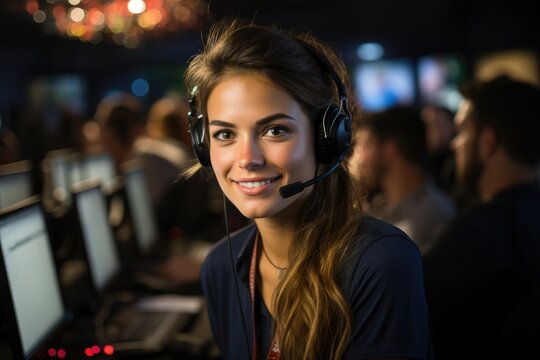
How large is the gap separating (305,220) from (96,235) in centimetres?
142

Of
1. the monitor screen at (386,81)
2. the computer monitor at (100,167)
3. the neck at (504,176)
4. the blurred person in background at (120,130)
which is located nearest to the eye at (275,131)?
the neck at (504,176)

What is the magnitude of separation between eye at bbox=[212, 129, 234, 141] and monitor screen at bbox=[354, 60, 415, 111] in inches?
361

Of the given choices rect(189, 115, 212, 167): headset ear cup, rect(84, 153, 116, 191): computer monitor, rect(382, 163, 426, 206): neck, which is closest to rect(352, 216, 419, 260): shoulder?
rect(189, 115, 212, 167): headset ear cup

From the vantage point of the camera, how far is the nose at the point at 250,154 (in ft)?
4.24

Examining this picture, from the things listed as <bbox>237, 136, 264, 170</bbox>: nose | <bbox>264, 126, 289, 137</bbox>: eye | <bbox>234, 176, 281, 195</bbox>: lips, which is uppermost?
<bbox>264, 126, 289, 137</bbox>: eye

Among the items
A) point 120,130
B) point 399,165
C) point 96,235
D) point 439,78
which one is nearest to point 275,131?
point 96,235

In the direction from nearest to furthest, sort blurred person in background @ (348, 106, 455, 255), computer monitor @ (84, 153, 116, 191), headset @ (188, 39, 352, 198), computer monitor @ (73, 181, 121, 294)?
headset @ (188, 39, 352, 198), computer monitor @ (73, 181, 121, 294), blurred person in background @ (348, 106, 455, 255), computer monitor @ (84, 153, 116, 191)

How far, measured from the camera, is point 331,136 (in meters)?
1.34

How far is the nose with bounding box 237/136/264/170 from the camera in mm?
1293

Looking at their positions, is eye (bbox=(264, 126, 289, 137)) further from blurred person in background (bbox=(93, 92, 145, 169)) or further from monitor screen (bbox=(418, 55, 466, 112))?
monitor screen (bbox=(418, 55, 466, 112))

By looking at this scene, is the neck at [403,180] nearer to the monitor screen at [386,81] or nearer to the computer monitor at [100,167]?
the computer monitor at [100,167]

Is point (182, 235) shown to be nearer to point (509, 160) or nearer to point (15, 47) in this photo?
point (509, 160)

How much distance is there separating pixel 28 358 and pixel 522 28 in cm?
823

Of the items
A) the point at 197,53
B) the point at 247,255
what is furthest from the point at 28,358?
the point at 197,53
